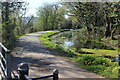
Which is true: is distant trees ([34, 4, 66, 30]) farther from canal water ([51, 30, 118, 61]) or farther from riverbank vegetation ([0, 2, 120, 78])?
canal water ([51, 30, 118, 61])

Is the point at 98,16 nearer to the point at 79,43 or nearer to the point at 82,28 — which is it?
the point at 79,43

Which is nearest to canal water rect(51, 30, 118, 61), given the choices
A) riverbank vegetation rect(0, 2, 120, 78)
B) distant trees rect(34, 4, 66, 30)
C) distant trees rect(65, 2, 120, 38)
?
riverbank vegetation rect(0, 2, 120, 78)

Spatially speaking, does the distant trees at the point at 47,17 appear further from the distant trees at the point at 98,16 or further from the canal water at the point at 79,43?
the canal water at the point at 79,43

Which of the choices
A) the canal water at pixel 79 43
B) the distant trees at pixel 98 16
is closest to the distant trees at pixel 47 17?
the distant trees at pixel 98 16

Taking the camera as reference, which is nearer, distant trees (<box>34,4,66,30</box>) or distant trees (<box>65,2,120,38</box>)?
distant trees (<box>65,2,120,38</box>)

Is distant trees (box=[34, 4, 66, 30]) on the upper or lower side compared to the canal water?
upper

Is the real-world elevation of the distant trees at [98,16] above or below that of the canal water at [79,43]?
above

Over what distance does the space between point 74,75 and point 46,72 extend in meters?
1.05

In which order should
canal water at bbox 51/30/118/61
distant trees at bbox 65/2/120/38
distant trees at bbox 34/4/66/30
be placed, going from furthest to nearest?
distant trees at bbox 34/4/66/30
distant trees at bbox 65/2/120/38
canal water at bbox 51/30/118/61

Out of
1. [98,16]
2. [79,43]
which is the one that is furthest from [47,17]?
[79,43]

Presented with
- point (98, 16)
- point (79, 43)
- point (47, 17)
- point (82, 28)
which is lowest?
point (79, 43)

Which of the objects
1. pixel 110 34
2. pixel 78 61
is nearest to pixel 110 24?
pixel 110 34

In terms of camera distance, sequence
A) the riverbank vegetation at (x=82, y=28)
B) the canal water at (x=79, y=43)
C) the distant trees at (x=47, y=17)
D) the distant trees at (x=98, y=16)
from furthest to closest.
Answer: the distant trees at (x=47, y=17)
the distant trees at (x=98, y=16)
the canal water at (x=79, y=43)
the riverbank vegetation at (x=82, y=28)

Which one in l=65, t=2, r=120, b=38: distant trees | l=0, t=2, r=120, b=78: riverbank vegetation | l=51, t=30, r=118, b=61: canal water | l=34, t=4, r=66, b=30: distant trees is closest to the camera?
l=0, t=2, r=120, b=78: riverbank vegetation
